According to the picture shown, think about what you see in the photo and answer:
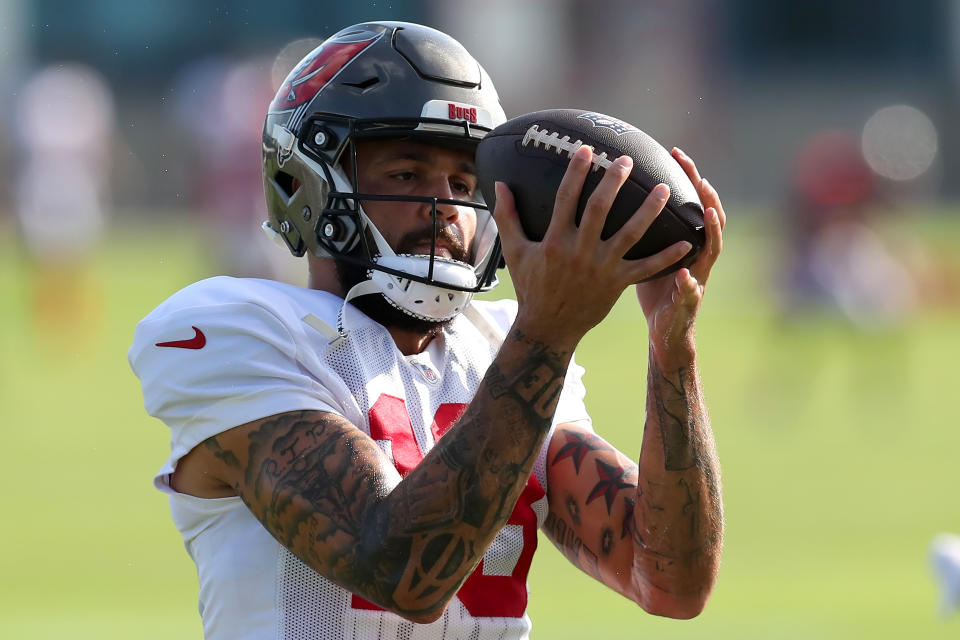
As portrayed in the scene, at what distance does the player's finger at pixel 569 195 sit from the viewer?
2361 mm

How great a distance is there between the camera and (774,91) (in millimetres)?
29547

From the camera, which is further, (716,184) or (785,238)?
(716,184)

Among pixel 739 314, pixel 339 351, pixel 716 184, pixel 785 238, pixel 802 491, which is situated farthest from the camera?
pixel 716 184

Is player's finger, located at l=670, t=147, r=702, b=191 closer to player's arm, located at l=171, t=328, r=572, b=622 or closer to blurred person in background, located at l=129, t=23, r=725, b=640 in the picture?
blurred person in background, located at l=129, t=23, r=725, b=640

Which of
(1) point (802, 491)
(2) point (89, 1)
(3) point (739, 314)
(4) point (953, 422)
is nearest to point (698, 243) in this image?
(1) point (802, 491)

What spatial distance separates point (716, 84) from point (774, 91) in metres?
1.15

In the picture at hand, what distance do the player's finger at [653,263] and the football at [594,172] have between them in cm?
3

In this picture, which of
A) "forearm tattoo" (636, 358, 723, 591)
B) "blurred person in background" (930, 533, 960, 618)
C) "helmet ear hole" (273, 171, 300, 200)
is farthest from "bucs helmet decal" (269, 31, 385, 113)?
"blurred person in background" (930, 533, 960, 618)

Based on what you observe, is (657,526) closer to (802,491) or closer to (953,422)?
(802,491)

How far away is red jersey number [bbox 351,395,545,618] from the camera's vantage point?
2.70m

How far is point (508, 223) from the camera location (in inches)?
97.0

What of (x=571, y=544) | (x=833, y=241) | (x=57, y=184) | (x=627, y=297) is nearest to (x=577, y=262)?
(x=571, y=544)

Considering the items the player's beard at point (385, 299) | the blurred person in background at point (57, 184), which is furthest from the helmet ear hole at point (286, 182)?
the blurred person in background at point (57, 184)

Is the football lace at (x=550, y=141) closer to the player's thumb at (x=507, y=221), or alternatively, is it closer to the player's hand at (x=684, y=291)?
the player's thumb at (x=507, y=221)
